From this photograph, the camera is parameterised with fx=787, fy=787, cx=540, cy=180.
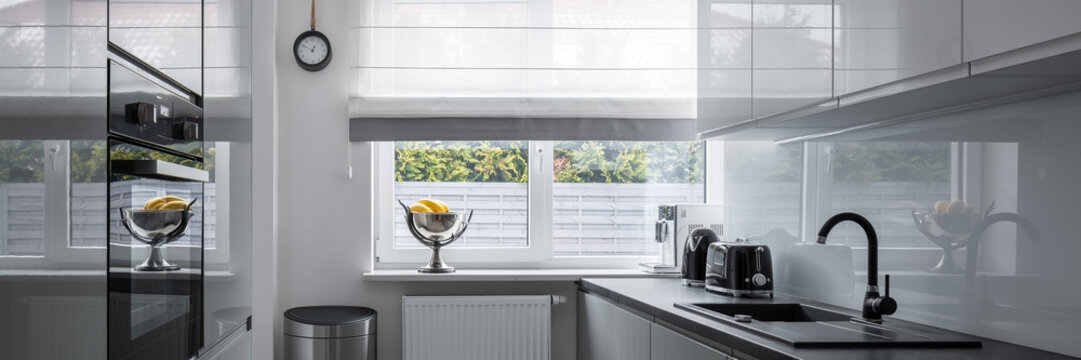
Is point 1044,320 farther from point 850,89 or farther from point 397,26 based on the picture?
point 397,26

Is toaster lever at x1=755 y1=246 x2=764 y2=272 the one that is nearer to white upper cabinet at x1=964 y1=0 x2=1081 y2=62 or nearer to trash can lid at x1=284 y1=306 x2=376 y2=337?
white upper cabinet at x1=964 y1=0 x2=1081 y2=62

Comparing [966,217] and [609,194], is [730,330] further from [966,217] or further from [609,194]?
[609,194]

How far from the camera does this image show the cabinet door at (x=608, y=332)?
249cm

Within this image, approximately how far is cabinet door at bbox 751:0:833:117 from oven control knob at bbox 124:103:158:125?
1425mm

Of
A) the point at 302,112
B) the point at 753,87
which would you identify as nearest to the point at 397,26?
the point at 302,112

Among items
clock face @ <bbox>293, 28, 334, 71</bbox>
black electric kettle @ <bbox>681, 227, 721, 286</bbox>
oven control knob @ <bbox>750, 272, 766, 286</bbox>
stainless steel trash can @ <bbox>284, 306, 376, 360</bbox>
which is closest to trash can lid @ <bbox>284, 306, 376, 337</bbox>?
stainless steel trash can @ <bbox>284, 306, 376, 360</bbox>

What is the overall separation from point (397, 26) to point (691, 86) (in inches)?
51.5

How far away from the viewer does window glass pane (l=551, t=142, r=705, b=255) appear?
360 centimetres

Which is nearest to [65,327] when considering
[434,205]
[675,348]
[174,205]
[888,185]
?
[174,205]

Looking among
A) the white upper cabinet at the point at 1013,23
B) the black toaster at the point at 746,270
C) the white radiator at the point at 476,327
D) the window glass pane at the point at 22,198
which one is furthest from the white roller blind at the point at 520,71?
the window glass pane at the point at 22,198

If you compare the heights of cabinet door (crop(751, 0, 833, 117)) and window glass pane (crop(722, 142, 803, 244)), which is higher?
cabinet door (crop(751, 0, 833, 117))

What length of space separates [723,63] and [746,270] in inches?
26.8

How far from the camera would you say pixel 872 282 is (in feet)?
6.78

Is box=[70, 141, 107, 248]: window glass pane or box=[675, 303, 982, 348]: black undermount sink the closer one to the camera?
box=[70, 141, 107, 248]: window glass pane
